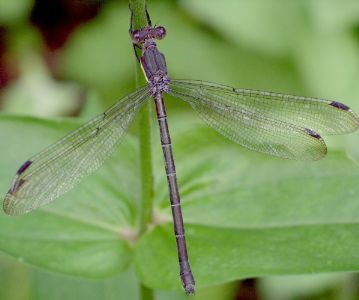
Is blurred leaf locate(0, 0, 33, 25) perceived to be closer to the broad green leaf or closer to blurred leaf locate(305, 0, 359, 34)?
the broad green leaf

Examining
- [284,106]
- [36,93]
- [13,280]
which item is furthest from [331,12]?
[13,280]

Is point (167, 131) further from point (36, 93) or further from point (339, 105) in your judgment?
point (36, 93)

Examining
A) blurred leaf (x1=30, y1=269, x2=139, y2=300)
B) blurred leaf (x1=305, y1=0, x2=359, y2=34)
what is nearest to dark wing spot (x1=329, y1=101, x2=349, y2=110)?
blurred leaf (x1=30, y1=269, x2=139, y2=300)

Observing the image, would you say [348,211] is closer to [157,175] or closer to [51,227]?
[157,175]

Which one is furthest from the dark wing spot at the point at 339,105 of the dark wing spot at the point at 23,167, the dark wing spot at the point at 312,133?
the dark wing spot at the point at 23,167

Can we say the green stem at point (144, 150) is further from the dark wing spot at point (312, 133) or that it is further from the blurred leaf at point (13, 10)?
the blurred leaf at point (13, 10)

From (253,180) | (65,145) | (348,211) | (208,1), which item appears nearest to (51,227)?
(65,145)
